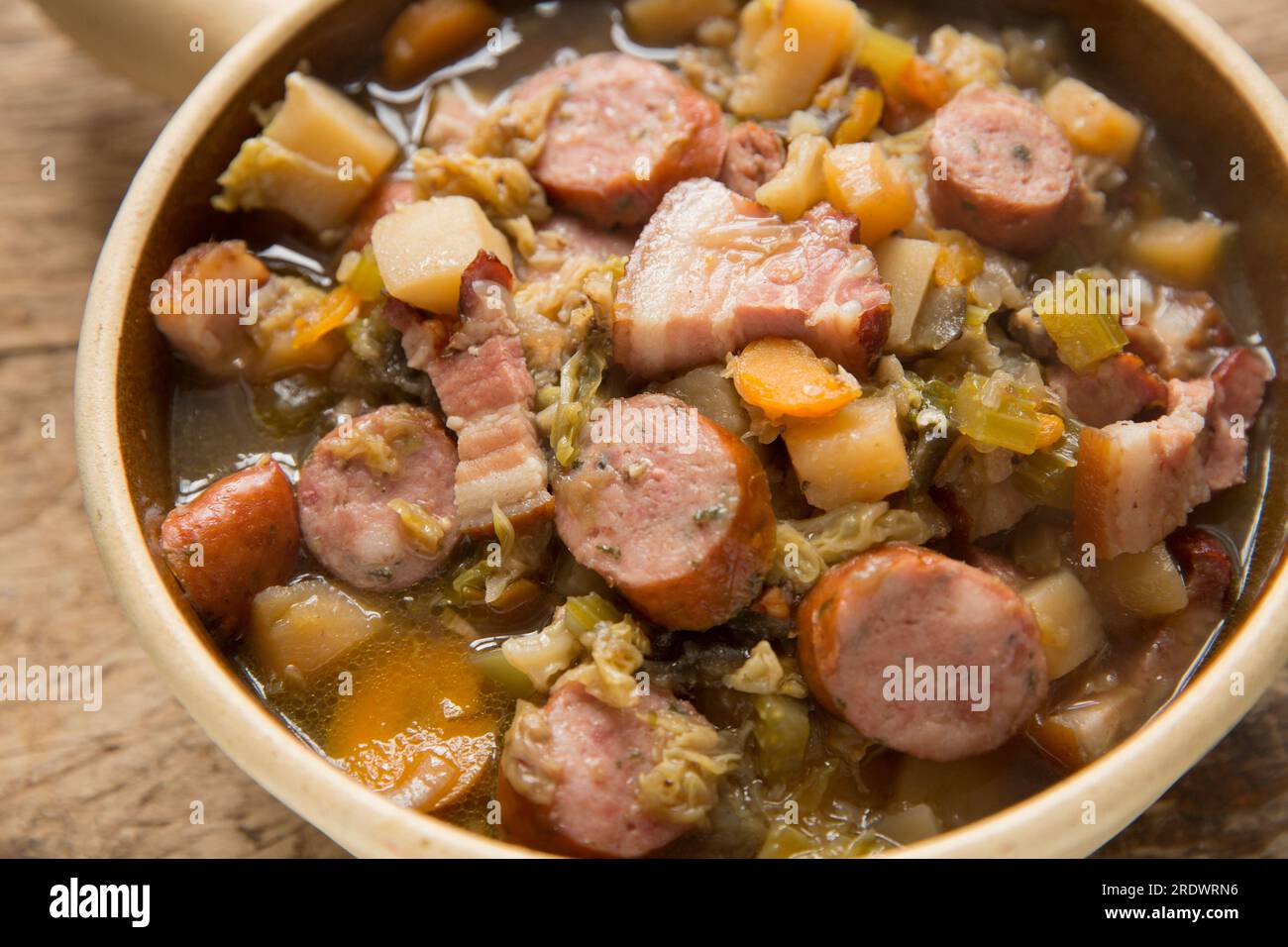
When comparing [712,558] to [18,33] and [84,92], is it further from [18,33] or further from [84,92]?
[18,33]

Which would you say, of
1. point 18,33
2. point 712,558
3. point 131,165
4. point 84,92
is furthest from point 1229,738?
point 18,33

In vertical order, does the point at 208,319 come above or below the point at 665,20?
below

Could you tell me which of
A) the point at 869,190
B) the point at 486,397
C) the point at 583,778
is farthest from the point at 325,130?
the point at 583,778

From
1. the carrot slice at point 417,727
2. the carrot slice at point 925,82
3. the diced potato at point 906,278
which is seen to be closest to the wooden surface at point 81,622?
the carrot slice at point 417,727

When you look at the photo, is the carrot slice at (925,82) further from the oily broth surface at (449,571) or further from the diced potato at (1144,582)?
the diced potato at (1144,582)

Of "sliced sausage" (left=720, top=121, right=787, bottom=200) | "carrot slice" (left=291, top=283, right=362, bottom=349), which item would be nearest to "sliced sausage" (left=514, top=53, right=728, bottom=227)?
"sliced sausage" (left=720, top=121, right=787, bottom=200)

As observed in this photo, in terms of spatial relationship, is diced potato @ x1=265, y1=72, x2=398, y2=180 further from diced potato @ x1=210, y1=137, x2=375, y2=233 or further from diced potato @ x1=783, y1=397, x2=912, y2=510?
diced potato @ x1=783, y1=397, x2=912, y2=510

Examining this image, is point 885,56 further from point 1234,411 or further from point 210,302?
point 210,302
